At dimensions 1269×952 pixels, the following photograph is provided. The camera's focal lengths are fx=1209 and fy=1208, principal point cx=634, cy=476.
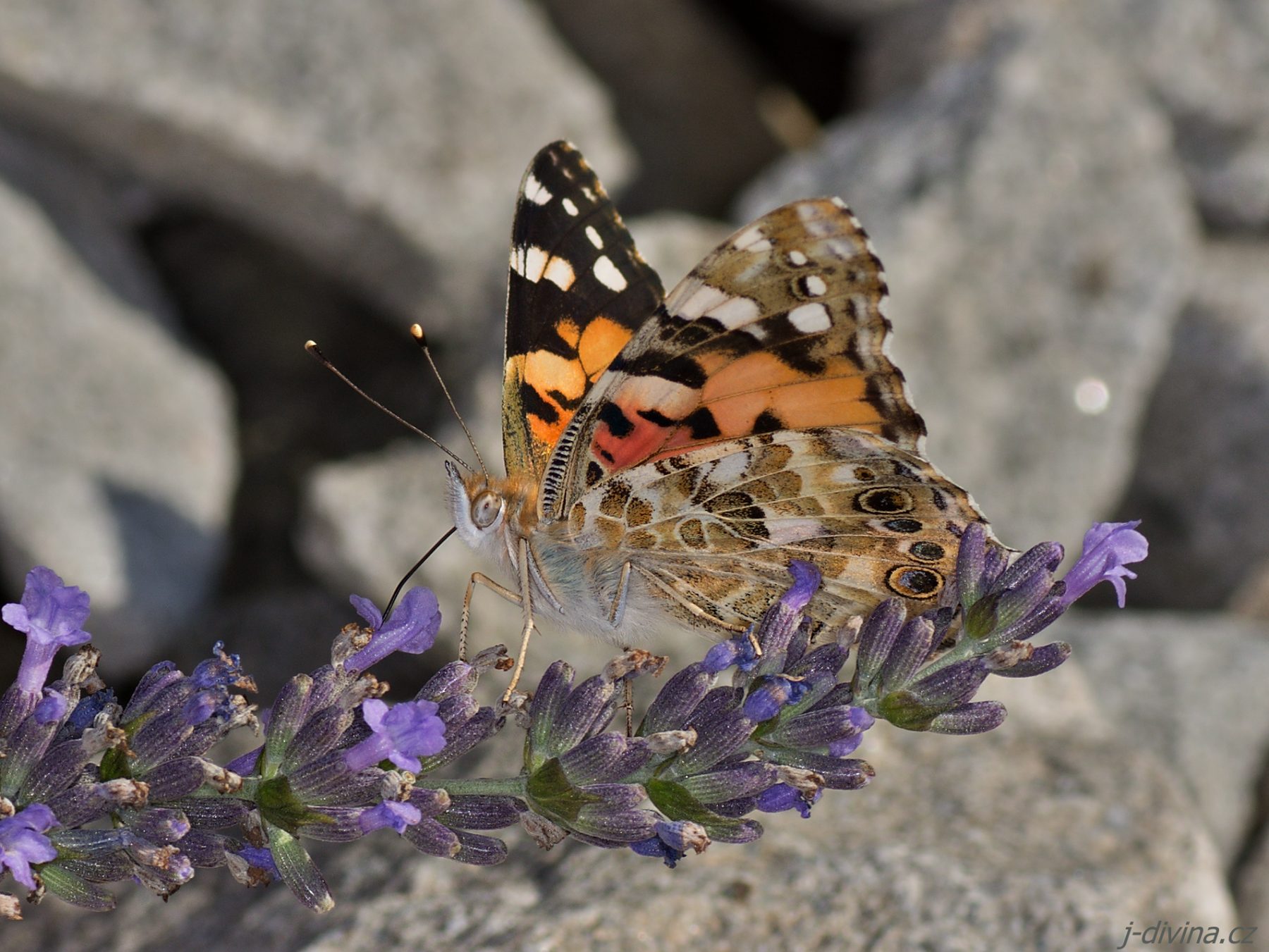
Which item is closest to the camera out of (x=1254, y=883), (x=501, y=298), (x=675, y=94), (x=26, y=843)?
(x=26, y=843)

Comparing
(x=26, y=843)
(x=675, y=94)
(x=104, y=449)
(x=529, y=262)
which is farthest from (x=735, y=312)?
(x=675, y=94)

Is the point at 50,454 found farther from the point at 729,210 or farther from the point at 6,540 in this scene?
the point at 729,210

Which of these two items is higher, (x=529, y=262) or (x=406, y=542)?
(x=529, y=262)

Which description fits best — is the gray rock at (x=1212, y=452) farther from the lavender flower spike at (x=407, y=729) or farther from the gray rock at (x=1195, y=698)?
the lavender flower spike at (x=407, y=729)

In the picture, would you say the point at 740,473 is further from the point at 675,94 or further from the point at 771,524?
the point at 675,94

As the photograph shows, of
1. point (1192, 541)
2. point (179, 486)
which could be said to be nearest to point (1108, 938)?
point (1192, 541)

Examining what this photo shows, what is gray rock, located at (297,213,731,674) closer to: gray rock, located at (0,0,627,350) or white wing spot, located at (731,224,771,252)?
gray rock, located at (0,0,627,350)

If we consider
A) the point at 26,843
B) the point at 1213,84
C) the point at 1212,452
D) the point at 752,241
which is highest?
the point at 1213,84
